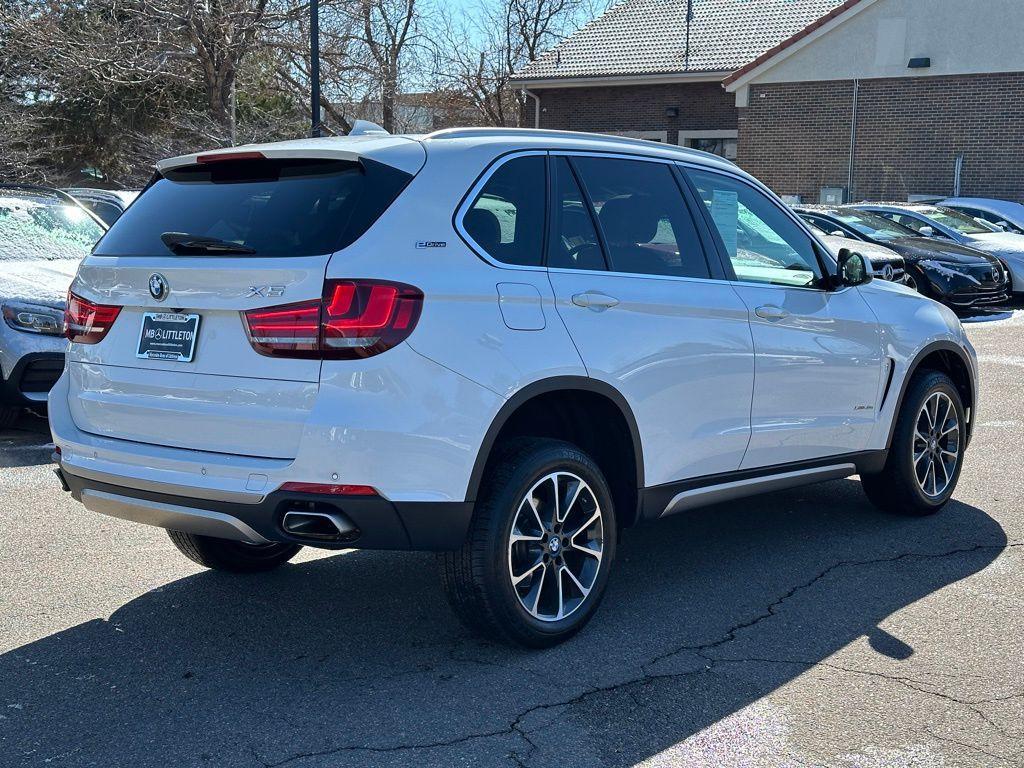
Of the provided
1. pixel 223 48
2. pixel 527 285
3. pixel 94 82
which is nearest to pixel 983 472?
pixel 527 285

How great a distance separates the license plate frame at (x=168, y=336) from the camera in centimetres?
394

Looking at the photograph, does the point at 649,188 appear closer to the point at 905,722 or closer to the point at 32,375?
the point at 905,722

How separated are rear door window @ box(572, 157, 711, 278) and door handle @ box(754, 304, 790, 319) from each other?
1.04ft

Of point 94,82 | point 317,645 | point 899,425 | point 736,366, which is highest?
point 94,82

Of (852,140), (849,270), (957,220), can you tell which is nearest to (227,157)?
(849,270)

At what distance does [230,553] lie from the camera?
505cm

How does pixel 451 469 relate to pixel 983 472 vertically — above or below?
above

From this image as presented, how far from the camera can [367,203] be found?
3.87 meters

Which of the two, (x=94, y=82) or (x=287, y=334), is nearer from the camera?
(x=287, y=334)

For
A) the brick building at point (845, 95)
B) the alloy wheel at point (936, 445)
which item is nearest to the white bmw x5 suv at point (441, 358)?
the alloy wheel at point (936, 445)

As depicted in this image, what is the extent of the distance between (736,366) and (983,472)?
10.3ft

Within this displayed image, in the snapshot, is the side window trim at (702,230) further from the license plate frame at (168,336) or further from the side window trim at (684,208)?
the license plate frame at (168,336)

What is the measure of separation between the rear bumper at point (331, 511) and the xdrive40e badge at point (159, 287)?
651mm

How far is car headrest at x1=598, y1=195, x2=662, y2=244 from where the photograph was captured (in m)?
A: 4.62
